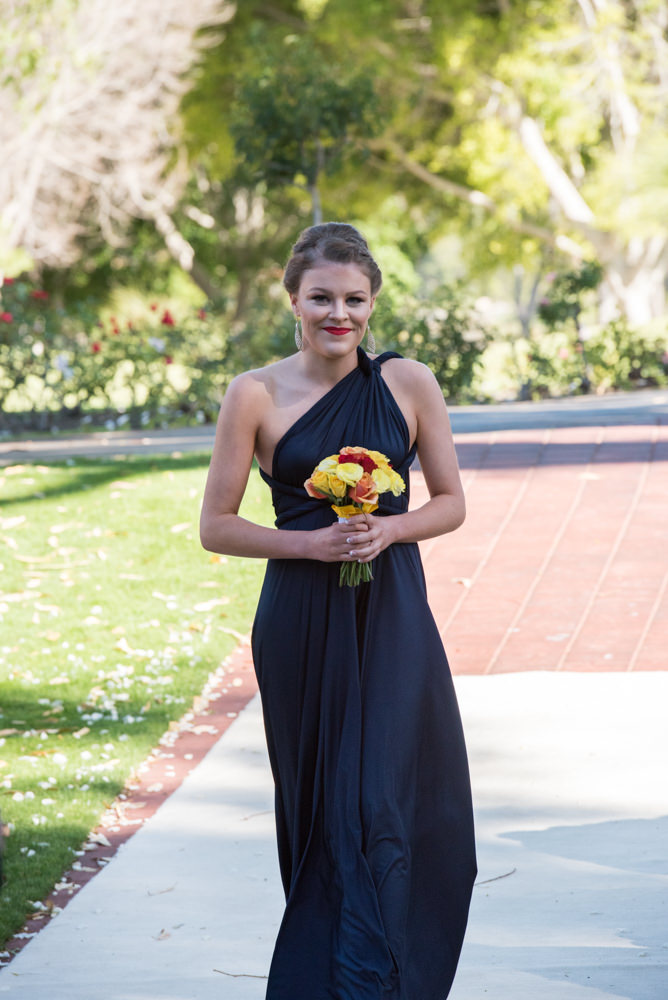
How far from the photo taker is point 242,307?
32875 mm

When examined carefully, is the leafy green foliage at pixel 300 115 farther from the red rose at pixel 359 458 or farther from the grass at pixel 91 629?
the red rose at pixel 359 458

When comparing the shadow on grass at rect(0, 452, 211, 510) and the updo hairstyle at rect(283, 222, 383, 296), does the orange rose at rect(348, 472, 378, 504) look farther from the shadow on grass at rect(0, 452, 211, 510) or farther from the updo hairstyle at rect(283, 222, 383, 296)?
the shadow on grass at rect(0, 452, 211, 510)

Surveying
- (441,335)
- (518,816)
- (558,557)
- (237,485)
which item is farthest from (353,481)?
(441,335)

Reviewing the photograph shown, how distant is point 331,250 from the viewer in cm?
284

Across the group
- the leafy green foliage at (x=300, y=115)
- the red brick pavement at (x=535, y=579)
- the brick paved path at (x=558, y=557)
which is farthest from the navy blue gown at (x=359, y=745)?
the leafy green foliage at (x=300, y=115)

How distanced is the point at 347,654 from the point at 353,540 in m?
0.27

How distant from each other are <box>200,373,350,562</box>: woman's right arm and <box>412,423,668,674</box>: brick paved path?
3507 millimetres

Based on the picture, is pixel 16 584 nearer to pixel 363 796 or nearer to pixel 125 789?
pixel 125 789

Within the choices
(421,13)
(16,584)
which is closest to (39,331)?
(16,584)

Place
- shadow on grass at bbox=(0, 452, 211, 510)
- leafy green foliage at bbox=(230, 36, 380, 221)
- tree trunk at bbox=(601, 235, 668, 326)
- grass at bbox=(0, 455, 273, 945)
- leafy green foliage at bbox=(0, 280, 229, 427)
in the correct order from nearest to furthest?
grass at bbox=(0, 455, 273, 945), shadow on grass at bbox=(0, 452, 211, 510), leafy green foliage at bbox=(0, 280, 229, 427), leafy green foliage at bbox=(230, 36, 380, 221), tree trunk at bbox=(601, 235, 668, 326)

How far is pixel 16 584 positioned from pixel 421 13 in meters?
19.7

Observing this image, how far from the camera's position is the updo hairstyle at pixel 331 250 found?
2840 millimetres

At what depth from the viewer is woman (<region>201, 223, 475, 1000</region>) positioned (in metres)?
2.79

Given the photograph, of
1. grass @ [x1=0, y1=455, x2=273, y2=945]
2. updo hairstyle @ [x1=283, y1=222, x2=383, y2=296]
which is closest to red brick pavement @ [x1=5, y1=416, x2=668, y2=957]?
grass @ [x1=0, y1=455, x2=273, y2=945]
